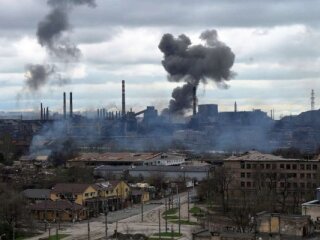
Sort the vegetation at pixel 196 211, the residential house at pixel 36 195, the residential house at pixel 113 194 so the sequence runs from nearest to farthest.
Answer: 1. the vegetation at pixel 196 211
2. the residential house at pixel 36 195
3. the residential house at pixel 113 194

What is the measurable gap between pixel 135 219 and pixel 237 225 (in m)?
11.1

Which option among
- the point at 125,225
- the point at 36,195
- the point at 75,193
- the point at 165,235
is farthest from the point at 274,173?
the point at 165,235

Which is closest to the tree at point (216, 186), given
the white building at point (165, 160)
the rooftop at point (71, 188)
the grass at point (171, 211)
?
the grass at point (171, 211)

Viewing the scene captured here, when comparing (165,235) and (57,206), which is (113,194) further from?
(165,235)

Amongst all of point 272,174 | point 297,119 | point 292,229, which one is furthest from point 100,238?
point 297,119

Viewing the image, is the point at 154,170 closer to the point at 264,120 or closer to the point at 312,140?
the point at 312,140

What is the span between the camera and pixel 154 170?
58781 millimetres

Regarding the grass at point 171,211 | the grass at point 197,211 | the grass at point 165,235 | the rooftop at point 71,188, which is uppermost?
the rooftop at point 71,188

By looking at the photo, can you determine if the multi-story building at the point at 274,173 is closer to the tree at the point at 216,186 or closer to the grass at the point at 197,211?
the tree at the point at 216,186

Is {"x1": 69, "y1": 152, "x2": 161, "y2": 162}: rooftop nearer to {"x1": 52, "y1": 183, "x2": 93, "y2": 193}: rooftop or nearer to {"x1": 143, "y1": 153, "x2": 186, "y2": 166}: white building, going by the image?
{"x1": 143, "y1": 153, "x2": 186, "y2": 166}: white building

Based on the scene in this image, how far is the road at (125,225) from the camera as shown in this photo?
34.4 meters

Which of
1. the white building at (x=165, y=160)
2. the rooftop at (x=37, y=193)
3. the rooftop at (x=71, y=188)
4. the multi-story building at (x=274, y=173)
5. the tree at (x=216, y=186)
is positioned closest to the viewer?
the rooftop at (x=71, y=188)

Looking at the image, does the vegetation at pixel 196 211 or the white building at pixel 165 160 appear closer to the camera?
the vegetation at pixel 196 211

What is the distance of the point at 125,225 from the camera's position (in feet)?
121
